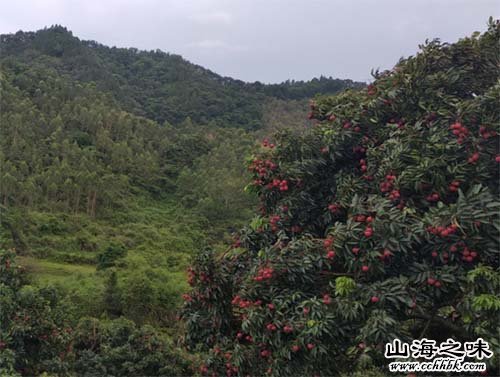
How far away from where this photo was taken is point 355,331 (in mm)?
2553

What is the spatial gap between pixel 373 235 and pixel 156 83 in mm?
57488

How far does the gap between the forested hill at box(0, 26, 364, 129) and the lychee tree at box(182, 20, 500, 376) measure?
41.0 meters

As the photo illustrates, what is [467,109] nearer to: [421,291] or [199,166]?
[421,291]

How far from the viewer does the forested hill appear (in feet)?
161

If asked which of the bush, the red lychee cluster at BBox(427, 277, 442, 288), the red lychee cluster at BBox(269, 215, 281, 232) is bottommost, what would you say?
the bush

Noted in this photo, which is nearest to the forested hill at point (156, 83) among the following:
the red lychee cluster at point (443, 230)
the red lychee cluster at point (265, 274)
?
the red lychee cluster at point (265, 274)

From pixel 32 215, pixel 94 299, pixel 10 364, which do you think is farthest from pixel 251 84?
pixel 10 364

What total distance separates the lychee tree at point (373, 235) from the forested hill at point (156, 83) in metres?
41.0

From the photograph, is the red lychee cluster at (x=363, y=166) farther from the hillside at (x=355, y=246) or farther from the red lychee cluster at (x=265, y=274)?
the red lychee cluster at (x=265, y=274)

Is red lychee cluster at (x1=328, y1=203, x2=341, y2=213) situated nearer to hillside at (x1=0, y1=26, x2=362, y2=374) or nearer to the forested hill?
hillside at (x1=0, y1=26, x2=362, y2=374)

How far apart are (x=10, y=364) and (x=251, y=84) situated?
6056 cm

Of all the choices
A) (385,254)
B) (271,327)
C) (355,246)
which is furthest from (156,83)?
(385,254)

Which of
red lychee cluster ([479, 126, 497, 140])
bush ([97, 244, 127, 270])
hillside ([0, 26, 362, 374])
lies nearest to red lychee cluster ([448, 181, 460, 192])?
red lychee cluster ([479, 126, 497, 140])

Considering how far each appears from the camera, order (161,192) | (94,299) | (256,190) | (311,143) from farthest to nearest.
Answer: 1. (161,192)
2. (94,299)
3. (256,190)
4. (311,143)
